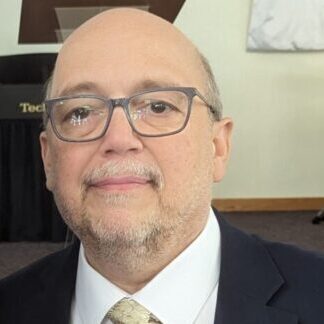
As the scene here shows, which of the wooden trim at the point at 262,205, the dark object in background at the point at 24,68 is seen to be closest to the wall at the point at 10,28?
the dark object in background at the point at 24,68

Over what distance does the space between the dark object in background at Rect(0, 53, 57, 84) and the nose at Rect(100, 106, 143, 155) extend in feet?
9.59

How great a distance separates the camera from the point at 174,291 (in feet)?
3.38

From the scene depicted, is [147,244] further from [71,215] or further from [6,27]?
[6,27]

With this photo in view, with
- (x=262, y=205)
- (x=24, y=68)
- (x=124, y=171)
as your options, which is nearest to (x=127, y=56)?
(x=124, y=171)

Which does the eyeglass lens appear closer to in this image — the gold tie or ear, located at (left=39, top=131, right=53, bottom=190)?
ear, located at (left=39, top=131, right=53, bottom=190)

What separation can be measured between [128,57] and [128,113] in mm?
115

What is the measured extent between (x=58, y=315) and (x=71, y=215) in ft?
0.69

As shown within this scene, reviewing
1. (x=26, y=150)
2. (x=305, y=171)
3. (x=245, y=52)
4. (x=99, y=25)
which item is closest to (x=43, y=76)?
(x=26, y=150)

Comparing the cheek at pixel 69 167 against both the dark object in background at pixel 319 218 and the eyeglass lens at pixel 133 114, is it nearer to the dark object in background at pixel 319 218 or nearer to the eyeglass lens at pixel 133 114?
the eyeglass lens at pixel 133 114

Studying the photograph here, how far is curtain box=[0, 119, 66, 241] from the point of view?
3.48 metres

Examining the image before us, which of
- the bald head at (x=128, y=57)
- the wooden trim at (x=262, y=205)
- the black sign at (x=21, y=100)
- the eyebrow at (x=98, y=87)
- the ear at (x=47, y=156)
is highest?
the bald head at (x=128, y=57)

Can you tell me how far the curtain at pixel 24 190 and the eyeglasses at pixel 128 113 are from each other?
96.5 inches

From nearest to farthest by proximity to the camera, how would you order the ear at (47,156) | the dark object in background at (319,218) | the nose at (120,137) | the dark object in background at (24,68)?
the nose at (120,137) < the ear at (47,156) < the dark object in background at (24,68) < the dark object in background at (319,218)

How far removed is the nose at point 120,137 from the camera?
0.93m
